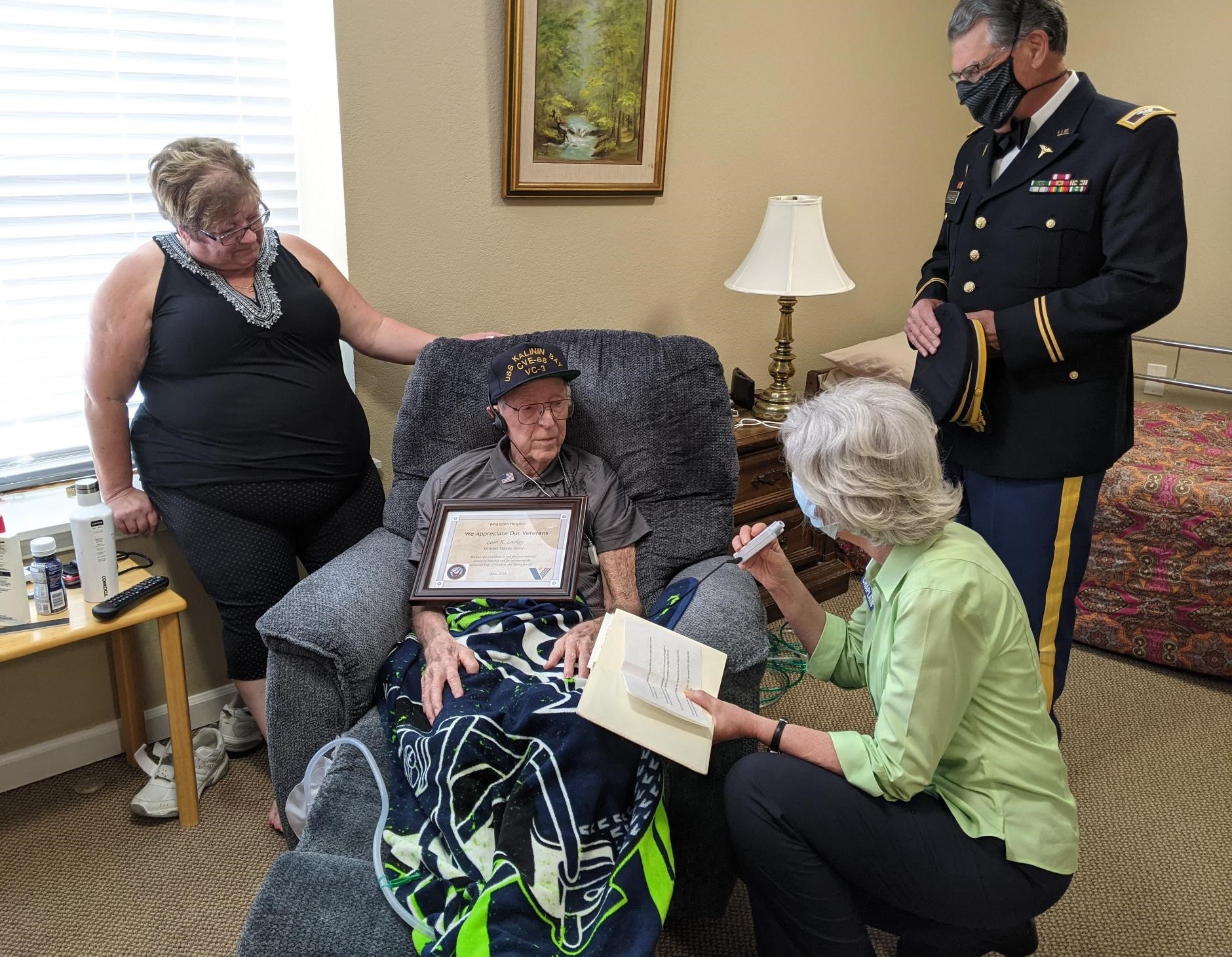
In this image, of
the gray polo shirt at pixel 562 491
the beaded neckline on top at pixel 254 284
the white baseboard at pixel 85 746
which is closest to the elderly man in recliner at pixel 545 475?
the gray polo shirt at pixel 562 491

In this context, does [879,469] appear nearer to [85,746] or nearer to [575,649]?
[575,649]

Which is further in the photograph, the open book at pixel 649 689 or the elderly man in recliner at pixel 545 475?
the elderly man in recliner at pixel 545 475

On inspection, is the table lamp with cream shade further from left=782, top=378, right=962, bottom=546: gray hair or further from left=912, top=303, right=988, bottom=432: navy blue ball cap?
left=782, top=378, right=962, bottom=546: gray hair

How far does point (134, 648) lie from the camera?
2.27m

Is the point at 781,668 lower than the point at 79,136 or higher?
lower

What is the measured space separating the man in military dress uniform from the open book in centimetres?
79

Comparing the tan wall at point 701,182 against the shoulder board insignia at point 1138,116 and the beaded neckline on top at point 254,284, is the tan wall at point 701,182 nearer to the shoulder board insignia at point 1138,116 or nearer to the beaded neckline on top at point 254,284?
A: the beaded neckline on top at point 254,284

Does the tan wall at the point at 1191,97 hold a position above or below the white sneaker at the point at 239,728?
above

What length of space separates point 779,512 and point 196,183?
5.96 ft

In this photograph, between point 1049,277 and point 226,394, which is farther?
point 226,394

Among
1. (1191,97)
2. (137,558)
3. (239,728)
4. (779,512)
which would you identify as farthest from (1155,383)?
(137,558)

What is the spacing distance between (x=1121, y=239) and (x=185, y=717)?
6.74 ft

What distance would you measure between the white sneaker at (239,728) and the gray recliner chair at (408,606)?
0.53 m

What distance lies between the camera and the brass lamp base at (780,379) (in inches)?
117
